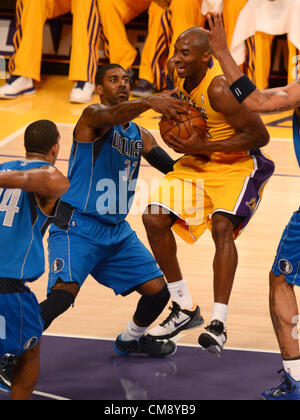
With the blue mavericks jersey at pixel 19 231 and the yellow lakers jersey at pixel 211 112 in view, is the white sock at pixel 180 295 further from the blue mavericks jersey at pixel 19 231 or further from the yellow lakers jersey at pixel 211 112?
the blue mavericks jersey at pixel 19 231

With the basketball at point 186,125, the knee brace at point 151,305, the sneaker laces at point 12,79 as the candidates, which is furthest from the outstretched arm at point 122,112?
the sneaker laces at point 12,79

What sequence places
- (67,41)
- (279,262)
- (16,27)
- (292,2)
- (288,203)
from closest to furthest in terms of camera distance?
1. (279,262)
2. (288,203)
3. (292,2)
4. (16,27)
5. (67,41)

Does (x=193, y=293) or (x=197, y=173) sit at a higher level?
(x=197, y=173)

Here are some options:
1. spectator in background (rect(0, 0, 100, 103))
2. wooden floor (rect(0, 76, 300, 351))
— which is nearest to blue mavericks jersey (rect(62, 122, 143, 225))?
wooden floor (rect(0, 76, 300, 351))

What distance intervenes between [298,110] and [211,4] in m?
6.80

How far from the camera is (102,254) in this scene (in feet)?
16.5

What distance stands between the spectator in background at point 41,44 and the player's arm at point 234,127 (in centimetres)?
665

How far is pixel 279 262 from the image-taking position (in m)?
4.55

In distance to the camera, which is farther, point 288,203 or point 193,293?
point 288,203

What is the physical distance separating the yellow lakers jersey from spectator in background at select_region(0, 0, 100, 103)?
6.43 metres

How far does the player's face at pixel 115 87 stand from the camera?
16.8ft

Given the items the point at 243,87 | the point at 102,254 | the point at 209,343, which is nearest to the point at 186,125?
the point at 243,87
